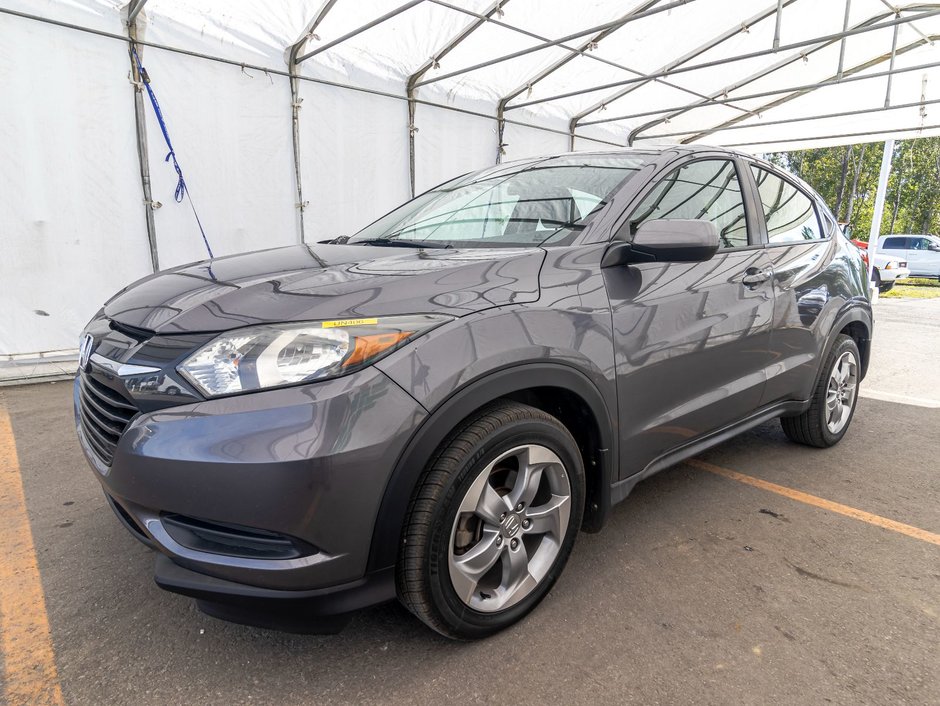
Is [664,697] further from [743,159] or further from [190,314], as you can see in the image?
[743,159]

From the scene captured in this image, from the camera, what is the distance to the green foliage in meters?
29.3

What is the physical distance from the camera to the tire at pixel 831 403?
3.34 m

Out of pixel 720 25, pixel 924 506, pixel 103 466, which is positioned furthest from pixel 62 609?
pixel 720 25

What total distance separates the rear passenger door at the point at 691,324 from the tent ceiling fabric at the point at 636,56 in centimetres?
442

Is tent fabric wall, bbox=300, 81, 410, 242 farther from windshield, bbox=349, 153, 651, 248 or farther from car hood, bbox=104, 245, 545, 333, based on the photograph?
car hood, bbox=104, 245, 545, 333

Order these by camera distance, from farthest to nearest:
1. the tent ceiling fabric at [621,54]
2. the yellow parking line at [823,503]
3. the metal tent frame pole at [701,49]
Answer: the metal tent frame pole at [701,49] → the tent ceiling fabric at [621,54] → the yellow parking line at [823,503]

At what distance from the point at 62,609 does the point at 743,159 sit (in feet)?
11.1

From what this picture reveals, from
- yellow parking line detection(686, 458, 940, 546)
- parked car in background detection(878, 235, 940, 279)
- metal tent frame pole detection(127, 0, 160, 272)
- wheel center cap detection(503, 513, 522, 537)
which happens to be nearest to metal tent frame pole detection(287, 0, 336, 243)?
metal tent frame pole detection(127, 0, 160, 272)

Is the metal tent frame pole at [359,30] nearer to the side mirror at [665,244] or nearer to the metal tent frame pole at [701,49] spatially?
the metal tent frame pole at [701,49]

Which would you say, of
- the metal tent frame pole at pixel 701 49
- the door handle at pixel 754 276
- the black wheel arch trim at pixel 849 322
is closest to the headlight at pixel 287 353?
the door handle at pixel 754 276

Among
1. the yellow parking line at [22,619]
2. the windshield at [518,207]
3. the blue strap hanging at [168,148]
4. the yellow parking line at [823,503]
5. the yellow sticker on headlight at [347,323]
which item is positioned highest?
the blue strap hanging at [168,148]

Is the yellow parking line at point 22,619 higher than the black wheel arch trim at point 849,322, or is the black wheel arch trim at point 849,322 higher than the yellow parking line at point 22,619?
the black wheel arch trim at point 849,322

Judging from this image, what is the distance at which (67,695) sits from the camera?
167 centimetres

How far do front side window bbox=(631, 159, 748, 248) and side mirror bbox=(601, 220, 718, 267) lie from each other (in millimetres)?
208
